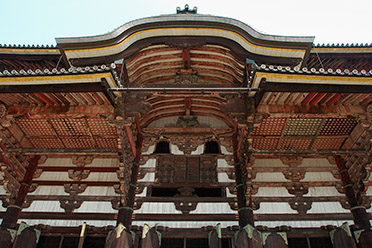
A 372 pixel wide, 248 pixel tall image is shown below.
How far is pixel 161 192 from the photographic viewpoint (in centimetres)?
1007

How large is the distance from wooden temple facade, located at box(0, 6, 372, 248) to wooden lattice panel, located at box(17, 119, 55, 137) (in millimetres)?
56

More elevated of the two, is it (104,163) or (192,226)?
(104,163)

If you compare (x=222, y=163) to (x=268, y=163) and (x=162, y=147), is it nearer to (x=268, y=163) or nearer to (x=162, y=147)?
(x=268, y=163)

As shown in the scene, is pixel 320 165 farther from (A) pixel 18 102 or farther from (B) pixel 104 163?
(A) pixel 18 102

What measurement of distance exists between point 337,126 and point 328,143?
0.82m

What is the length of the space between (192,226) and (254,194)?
2423 millimetres

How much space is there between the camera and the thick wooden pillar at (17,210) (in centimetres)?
895

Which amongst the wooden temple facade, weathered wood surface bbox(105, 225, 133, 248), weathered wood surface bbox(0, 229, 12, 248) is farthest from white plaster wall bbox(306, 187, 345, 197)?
weathered wood surface bbox(0, 229, 12, 248)

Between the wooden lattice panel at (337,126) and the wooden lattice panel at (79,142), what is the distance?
8.46 meters

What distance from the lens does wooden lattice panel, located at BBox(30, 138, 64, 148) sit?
10750 millimetres

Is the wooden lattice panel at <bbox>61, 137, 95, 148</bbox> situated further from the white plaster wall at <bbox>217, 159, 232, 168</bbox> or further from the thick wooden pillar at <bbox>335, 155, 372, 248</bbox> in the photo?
the thick wooden pillar at <bbox>335, 155, 372, 248</bbox>

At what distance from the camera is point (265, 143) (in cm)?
1061

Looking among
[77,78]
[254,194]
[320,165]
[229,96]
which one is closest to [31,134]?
[77,78]

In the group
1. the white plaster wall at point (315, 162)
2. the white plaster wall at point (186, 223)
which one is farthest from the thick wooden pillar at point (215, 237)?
the white plaster wall at point (315, 162)
